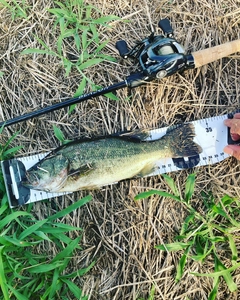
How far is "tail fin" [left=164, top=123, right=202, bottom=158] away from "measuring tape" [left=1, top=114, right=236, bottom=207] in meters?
0.05

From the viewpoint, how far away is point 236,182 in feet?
10.4

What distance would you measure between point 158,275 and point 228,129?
1.34 metres

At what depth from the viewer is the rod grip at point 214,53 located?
3.01m

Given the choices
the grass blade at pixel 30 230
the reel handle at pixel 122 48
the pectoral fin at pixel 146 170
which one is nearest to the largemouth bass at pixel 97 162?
the pectoral fin at pixel 146 170

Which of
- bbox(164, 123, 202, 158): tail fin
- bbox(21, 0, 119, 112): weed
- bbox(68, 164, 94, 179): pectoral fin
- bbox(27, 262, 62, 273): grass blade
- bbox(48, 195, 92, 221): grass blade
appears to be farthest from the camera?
bbox(21, 0, 119, 112): weed

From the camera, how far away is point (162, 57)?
284cm

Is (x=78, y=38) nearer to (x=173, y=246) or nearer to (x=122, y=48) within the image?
(x=122, y=48)

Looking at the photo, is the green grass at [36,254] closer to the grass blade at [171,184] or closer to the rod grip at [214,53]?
the grass blade at [171,184]

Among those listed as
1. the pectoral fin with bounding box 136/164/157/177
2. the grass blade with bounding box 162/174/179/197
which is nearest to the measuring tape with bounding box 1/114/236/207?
the pectoral fin with bounding box 136/164/157/177

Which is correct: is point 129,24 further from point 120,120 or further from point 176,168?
point 176,168

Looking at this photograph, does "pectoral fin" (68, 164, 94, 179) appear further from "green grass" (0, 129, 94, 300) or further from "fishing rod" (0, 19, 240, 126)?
"fishing rod" (0, 19, 240, 126)

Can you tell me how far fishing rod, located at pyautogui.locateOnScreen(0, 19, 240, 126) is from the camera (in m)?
2.87

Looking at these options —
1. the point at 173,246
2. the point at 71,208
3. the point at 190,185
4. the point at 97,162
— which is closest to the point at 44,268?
the point at 71,208

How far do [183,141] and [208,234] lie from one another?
2.53 ft
